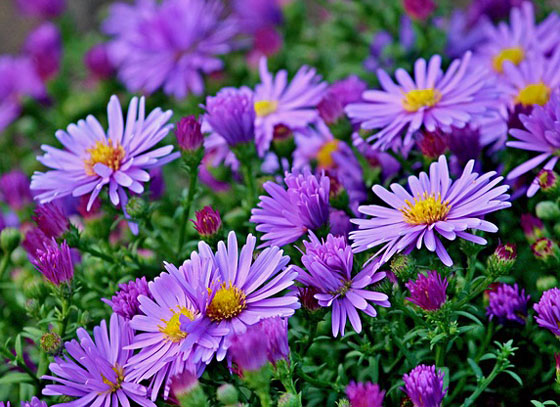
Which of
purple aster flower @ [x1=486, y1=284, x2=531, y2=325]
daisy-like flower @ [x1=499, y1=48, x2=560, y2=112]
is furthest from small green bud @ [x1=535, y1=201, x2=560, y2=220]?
daisy-like flower @ [x1=499, y1=48, x2=560, y2=112]

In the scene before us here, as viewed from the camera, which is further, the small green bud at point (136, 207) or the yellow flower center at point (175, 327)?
the small green bud at point (136, 207)

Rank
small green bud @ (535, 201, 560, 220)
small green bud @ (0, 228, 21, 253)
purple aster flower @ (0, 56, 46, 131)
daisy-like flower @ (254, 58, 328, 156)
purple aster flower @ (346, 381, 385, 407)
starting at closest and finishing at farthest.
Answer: purple aster flower @ (346, 381, 385, 407) → small green bud @ (535, 201, 560, 220) → small green bud @ (0, 228, 21, 253) → daisy-like flower @ (254, 58, 328, 156) → purple aster flower @ (0, 56, 46, 131)

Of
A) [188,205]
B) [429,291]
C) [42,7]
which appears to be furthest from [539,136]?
[42,7]

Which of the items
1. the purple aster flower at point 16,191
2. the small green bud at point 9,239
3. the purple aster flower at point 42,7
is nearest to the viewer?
the small green bud at point 9,239

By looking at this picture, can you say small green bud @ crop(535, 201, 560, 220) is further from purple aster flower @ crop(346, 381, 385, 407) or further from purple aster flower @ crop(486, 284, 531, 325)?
purple aster flower @ crop(346, 381, 385, 407)

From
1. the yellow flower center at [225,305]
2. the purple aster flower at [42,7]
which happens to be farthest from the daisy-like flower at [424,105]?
the purple aster flower at [42,7]

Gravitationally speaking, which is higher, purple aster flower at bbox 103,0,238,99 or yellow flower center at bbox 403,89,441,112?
purple aster flower at bbox 103,0,238,99

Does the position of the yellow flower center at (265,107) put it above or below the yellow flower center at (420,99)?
above

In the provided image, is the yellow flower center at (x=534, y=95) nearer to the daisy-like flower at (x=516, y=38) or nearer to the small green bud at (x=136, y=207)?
the daisy-like flower at (x=516, y=38)
